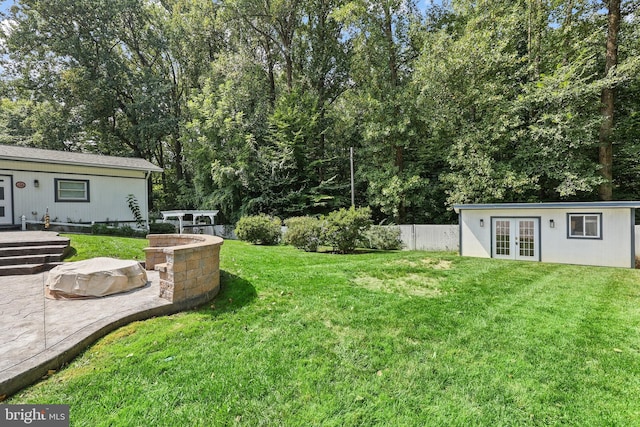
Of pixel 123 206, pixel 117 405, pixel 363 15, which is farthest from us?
pixel 363 15

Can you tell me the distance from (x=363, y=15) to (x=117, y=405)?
59.8 feet

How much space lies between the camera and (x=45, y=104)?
1825 centimetres

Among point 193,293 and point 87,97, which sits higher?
point 87,97

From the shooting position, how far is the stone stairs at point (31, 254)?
226 inches

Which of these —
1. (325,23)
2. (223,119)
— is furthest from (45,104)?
(325,23)

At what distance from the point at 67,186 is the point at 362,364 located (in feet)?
44.1

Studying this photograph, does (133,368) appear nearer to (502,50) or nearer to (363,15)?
(502,50)

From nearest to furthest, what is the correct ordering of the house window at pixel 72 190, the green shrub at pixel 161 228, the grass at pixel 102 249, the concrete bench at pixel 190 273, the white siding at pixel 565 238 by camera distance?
the concrete bench at pixel 190 273 → the grass at pixel 102 249 → the white siding at pixel 565 238 → the house window at pixel 72 190 → the green shrub at pixel 161 228

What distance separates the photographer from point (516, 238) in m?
10.2

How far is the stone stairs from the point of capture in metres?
5.73

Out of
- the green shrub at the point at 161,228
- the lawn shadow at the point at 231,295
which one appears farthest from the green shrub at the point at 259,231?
the lawn shadow at the point at 231,295

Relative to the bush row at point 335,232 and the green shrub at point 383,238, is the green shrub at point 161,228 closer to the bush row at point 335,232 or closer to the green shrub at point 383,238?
the bush row at point 335,232

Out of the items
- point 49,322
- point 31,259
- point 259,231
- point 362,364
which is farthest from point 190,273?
point 259,231

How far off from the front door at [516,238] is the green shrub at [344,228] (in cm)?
474
